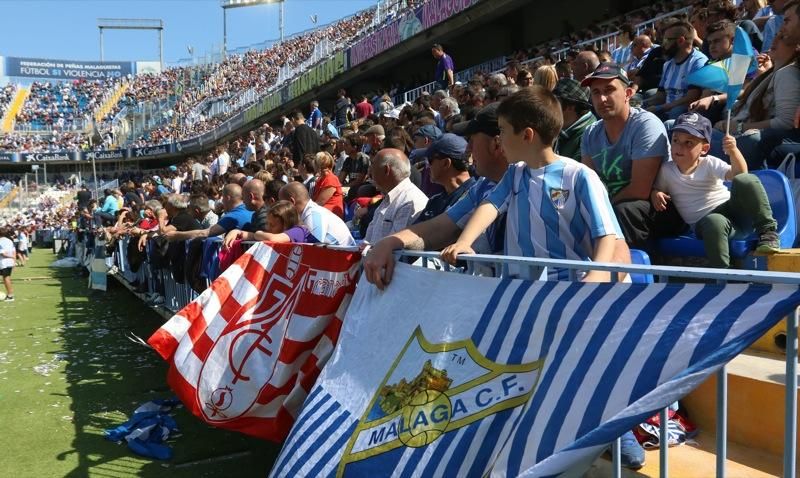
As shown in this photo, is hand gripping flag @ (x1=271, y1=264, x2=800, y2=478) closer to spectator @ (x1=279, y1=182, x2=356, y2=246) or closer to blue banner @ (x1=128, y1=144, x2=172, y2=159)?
spectator @ (x1=279, y1=182, x2=356, y2=246)

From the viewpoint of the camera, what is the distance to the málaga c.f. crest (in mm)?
1924

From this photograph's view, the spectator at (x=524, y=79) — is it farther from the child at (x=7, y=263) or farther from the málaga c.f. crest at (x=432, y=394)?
the child at (x=7, y=263)

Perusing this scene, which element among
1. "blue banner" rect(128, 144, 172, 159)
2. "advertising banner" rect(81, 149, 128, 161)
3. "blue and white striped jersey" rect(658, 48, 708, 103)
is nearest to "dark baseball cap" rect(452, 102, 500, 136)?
"blue and white striped jersey" rect(658, 48, 708, 103)

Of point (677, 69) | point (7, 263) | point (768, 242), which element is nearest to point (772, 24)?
point (677, 69)

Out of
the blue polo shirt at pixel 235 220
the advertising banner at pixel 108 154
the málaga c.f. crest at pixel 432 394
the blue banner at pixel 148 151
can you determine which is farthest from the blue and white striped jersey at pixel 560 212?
the advertising banner at pixel 108 154

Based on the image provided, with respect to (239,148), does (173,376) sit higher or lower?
lower

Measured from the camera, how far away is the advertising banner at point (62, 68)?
7619 centimetres

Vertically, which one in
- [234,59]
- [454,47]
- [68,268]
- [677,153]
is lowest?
[68,268]

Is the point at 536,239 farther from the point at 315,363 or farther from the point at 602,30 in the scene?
the point at 602,30

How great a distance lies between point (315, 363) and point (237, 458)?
127 centimetres

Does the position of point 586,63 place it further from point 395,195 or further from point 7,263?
point 7,263

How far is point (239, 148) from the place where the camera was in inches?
946

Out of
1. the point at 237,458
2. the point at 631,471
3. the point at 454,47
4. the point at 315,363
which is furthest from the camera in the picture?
the point at 454,47

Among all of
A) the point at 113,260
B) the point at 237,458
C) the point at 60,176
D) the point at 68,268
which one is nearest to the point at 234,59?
the point at 60,176
